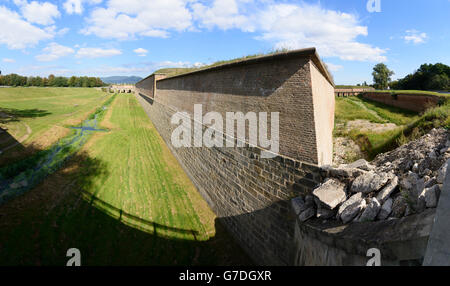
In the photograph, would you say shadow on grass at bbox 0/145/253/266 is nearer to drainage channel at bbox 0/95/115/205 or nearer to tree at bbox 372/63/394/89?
drainage channel at bbox 0/95/115/205

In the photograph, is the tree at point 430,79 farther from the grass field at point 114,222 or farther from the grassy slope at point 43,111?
the grassy slope at point 43,111

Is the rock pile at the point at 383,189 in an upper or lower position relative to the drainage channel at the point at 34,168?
upper

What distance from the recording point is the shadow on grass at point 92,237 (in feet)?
18.9

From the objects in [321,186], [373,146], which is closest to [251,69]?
[321,186]

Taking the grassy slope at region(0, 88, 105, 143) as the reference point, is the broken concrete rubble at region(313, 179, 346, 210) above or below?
below

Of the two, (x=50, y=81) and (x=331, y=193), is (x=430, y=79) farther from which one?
(x=50, y=81)

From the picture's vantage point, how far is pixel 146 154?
45.2 ft

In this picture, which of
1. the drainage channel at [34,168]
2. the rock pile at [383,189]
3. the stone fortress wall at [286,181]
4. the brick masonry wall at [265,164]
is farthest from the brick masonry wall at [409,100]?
the drainage channel at [34,168]

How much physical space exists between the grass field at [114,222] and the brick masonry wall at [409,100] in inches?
512

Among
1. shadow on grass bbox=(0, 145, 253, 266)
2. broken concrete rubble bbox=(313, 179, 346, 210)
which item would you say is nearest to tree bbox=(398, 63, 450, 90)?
broken concrete rubble bbox=(313, 179, 346, 210)

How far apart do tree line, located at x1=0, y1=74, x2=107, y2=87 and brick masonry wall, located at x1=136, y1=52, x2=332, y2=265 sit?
121226mm

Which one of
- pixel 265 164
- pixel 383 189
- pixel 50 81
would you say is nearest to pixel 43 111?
pixel 265 164

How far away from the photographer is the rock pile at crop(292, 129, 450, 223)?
9.14 ft

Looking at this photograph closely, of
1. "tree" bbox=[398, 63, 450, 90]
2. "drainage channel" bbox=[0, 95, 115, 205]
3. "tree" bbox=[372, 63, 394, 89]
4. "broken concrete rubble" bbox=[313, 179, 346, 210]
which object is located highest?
"tree" bbox=[372, 63, 394, 89]
